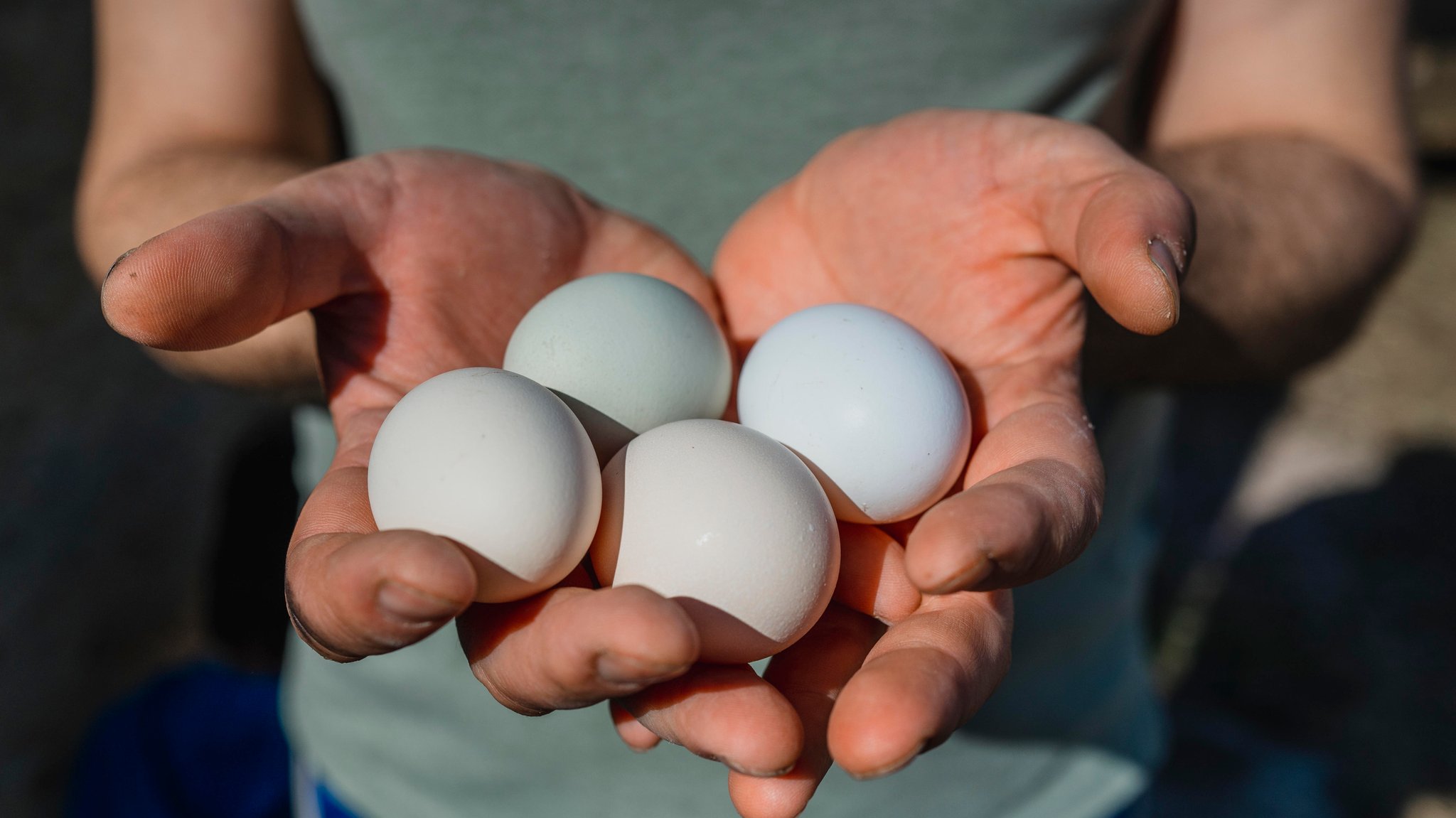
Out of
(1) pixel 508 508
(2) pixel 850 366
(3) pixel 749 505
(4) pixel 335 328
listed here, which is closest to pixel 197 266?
(4) pixel 335 328

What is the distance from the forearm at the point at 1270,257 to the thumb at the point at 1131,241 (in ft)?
1.65

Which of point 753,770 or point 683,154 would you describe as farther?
point 683,154

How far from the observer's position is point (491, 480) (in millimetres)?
1186

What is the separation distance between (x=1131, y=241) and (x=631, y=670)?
0.75 metres

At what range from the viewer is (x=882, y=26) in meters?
1.90

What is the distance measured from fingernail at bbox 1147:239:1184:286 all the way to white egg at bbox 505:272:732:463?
0.66 metres

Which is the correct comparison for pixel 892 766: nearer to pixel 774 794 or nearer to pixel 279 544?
pixel 774 794

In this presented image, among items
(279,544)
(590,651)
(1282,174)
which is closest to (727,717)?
(590,651)

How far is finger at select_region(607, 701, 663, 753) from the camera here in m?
1.18

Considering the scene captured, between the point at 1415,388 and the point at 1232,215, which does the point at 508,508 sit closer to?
the point at 1232,215

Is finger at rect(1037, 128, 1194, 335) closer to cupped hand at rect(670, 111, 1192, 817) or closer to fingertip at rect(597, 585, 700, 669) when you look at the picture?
cupped hand at rect(670, 111, 1192, 817)

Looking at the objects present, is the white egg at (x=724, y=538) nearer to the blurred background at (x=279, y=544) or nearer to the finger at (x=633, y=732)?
the finger at (x=633, y=732)

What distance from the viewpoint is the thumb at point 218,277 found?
118 centimetres

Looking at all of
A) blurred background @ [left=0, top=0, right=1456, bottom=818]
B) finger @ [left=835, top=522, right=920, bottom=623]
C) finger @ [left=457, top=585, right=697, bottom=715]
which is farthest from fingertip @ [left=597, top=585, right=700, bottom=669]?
blurred background @ [left=0, top=0, right=1456, bottom=818]
